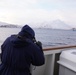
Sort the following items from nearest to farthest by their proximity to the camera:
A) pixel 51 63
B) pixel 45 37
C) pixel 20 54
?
pixel 20 54
pixel 51 63
pixel 45 37

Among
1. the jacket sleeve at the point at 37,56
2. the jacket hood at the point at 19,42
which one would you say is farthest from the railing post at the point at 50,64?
the jacket hood at the point at 19,42

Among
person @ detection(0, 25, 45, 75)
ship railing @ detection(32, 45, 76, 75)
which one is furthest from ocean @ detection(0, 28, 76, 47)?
person @ detection(0, 25, 45, 75)

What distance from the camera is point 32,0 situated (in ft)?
9.98

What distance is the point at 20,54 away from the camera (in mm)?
1303

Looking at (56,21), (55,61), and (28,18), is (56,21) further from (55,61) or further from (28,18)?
(55,61)

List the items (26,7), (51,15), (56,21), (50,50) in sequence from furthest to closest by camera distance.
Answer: (51,15) < (56,21) < (26,7) < (50,50)

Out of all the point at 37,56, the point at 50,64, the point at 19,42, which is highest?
the point at 19,42

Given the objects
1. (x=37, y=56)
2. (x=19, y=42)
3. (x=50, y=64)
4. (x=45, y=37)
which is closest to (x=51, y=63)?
(x=50, y=64)

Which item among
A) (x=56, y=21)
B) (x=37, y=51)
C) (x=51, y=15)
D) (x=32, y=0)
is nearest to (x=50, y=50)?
(x=37, y=51)

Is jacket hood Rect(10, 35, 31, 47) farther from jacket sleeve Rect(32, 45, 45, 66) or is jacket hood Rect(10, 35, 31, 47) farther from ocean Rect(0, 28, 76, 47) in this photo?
ocean Rect(0, 28, 76, 47)

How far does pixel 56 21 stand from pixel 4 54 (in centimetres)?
249

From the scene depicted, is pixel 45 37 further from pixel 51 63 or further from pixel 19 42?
pixel 19 42

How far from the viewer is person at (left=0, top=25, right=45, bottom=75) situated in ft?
4.28

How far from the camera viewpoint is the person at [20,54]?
4.28ft
